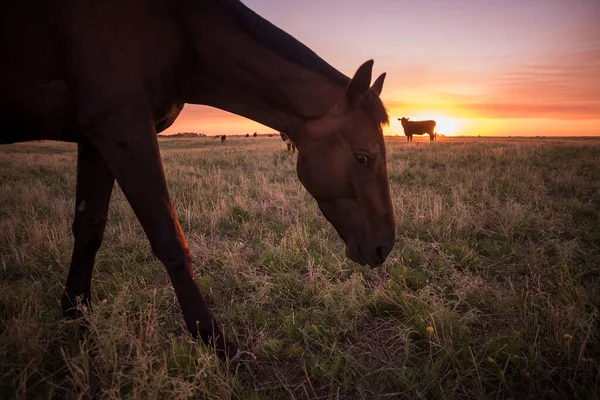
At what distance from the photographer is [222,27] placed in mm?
2168

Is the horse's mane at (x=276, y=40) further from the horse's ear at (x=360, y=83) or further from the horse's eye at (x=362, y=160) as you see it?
the horse's eye at (x=362, y=160)

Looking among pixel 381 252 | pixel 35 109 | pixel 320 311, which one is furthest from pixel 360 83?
pixel 35 109

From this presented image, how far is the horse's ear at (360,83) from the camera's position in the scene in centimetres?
210

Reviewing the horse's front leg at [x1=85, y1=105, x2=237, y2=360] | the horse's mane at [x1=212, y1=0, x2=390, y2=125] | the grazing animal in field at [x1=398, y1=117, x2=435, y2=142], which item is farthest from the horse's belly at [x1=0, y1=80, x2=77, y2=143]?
the grazing animal in field at [x1=398, y1=117, x2=435, y2=142]

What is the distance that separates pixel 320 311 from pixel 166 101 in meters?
2.06

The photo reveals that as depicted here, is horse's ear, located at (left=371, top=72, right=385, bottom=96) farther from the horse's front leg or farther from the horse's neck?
the horse's front leg

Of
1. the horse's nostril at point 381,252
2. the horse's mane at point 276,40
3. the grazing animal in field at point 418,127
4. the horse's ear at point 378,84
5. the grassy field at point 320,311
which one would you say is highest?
the grazing animal in field at point 418,127

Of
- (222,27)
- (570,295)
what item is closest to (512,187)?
(570,295)

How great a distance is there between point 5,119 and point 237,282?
7.29 ft

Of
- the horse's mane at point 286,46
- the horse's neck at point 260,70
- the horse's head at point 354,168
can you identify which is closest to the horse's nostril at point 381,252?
the horse's head at point 354,168

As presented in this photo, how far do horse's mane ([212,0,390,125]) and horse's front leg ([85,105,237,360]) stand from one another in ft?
3.24

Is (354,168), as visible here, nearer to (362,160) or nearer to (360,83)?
(362,160)

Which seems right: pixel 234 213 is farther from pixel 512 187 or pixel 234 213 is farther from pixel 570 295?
pixel 512 187

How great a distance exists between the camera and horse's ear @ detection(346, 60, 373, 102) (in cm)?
Answer: 210
